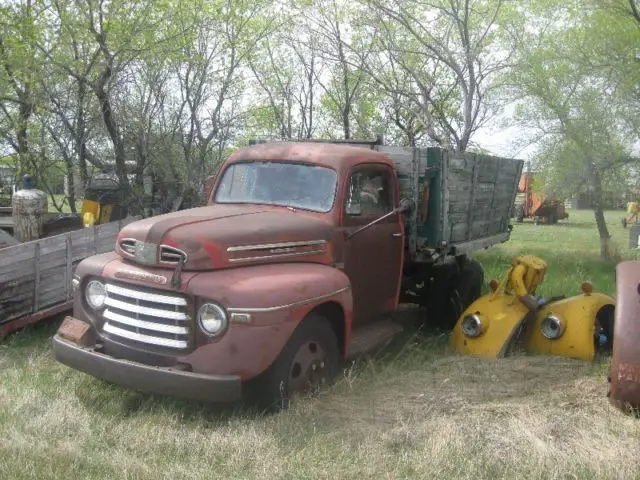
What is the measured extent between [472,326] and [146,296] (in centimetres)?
315

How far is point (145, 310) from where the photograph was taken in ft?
14.9

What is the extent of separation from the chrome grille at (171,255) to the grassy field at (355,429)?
3.38 feet

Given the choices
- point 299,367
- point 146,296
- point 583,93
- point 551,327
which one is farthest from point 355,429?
point 583,93

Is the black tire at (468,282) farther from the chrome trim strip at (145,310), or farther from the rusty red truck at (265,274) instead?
the chrome trim strip at (145,310)

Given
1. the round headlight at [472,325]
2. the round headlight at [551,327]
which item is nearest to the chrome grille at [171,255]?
the round headlight at [472,325]

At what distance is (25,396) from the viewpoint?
190 inches

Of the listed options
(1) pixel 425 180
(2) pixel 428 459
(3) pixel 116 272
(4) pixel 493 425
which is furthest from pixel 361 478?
(1) pixel 425 180

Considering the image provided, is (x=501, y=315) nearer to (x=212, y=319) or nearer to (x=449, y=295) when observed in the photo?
(x=449, y=295)

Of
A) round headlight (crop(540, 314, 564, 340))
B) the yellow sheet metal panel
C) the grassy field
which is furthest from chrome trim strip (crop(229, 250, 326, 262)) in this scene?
round headlight (crop(540, 314, 564, 340))

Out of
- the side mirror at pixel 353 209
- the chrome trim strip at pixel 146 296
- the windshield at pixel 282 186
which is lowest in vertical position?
the chrome trim strip at pixel 146 296

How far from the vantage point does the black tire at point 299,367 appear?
452 cm

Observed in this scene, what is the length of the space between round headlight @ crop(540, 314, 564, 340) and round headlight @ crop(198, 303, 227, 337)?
331cm

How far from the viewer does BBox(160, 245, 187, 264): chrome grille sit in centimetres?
447

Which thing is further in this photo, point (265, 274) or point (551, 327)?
point (551, 327)
